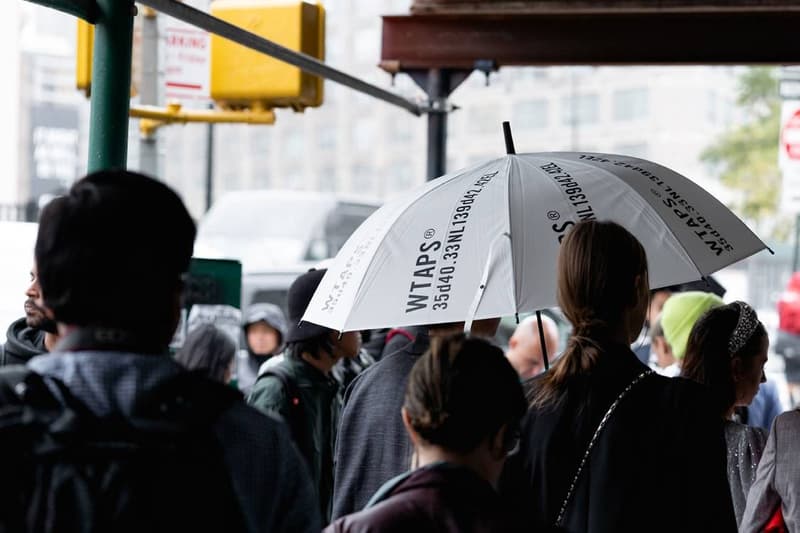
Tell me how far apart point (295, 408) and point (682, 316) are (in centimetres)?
209

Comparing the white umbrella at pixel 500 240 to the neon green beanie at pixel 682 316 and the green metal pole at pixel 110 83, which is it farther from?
the neon green beanie at pixel 682 316

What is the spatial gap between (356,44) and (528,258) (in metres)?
72.1

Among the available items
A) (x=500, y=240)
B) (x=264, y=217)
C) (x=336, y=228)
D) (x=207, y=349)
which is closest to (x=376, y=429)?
(x=500, y=240)

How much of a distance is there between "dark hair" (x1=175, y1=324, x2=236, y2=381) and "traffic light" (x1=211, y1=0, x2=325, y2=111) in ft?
5.12

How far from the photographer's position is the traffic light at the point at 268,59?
298 inches

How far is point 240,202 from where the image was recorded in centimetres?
2322

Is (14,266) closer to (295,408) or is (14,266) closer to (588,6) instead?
(295,408)

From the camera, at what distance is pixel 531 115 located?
69.9 meters

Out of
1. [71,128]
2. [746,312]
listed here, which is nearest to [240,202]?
[71,128]

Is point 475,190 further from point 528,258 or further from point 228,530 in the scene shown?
point 228,530

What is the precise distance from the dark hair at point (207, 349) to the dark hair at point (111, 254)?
5211mm

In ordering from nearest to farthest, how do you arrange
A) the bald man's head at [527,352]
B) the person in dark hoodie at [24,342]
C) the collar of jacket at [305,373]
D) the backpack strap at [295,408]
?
the person in dark hoodie at [24,342], the backpack strap at [295,408], the collar of jacket at [305,373], the bald man's head at [527,352]

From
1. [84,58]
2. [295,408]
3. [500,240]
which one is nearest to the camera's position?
[500,240]

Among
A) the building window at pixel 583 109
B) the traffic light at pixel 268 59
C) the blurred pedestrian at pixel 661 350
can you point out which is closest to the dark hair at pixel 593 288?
the blurred pedestrian at pixel 661 350
